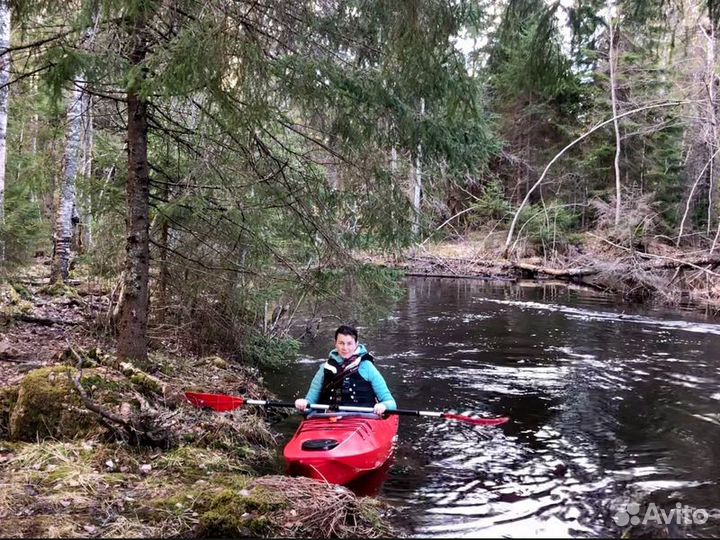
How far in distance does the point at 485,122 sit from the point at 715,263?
13450 mm

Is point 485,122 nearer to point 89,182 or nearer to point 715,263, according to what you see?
point 89,182

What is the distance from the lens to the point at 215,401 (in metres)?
6.59

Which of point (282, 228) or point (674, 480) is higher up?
point (282, 228)

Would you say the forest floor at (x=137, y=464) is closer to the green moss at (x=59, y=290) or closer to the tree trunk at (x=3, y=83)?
the tree trunk at (x=3, y=83)

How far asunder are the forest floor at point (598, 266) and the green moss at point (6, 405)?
8.69m

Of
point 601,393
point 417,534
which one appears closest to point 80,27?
point 417,534

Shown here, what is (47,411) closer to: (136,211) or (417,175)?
(136,211)

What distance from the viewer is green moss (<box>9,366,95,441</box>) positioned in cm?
524

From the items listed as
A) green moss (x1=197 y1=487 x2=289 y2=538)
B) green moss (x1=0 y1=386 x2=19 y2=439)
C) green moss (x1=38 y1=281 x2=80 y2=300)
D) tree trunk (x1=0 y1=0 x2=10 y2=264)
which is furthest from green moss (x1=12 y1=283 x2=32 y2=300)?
green moss (x1=197 y1=487 x2=289 y2=538)

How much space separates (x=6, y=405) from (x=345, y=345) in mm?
3349

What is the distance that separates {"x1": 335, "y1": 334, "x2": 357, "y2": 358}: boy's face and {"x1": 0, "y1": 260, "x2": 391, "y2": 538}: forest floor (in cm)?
131

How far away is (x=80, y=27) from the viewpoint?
215 inches

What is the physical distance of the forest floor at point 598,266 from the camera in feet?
59.0

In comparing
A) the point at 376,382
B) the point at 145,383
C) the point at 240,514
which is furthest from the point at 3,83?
the point at 240,514
